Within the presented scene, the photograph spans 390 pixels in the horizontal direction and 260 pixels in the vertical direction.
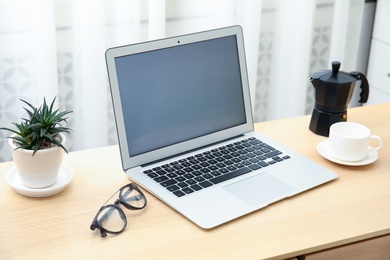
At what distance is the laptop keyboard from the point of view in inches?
56.2

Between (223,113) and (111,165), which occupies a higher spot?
(223,113)

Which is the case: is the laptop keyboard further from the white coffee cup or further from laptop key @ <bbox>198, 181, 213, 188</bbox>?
the white coffee cup

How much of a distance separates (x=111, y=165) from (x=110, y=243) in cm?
33

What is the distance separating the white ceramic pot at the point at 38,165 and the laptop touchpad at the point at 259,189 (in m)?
0.40

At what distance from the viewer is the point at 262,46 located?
107 inches

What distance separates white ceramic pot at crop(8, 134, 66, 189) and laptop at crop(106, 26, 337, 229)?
0.16 metres

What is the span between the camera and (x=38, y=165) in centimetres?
135

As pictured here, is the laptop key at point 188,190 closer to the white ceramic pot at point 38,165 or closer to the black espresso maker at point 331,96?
the white ceramic pot at point 38,165

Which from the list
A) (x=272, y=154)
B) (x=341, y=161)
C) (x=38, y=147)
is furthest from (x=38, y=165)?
(x=341, y=161)

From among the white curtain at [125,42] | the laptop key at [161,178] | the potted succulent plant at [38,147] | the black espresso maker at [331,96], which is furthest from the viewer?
the white curtain at [125,42]

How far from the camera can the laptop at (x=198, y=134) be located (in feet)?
4.60

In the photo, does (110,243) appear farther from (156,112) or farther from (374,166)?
(374,166)

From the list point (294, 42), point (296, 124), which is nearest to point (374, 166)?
point (296, 124)

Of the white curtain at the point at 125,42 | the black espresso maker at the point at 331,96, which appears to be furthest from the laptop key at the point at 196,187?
the white curtain at the point at 125,42
